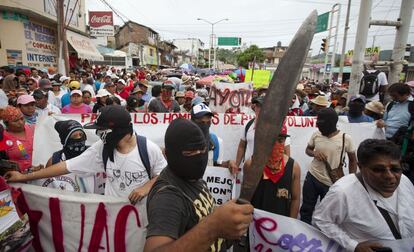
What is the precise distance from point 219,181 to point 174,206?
236cm

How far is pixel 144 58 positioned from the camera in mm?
56312

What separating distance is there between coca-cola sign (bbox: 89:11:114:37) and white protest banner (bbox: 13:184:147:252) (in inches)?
1054

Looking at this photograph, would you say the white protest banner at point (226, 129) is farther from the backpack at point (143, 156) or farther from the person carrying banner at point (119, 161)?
the backpack at point (143, 156)

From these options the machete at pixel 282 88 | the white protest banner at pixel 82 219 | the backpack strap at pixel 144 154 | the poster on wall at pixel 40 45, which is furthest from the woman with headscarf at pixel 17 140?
the poster on wall at pixel 40 45

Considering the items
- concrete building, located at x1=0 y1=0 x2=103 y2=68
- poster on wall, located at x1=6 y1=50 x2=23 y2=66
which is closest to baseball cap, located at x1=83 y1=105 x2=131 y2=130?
concrete building, located at x1=0 y1=0 x2=103 y2=68

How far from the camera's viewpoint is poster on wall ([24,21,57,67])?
57.3 feet

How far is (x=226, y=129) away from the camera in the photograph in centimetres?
554

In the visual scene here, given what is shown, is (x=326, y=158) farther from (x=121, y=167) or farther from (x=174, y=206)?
(x=174, y=206)

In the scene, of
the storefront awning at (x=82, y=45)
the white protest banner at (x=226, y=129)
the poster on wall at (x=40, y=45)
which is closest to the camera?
the white protest banner at (x=226, y=129)

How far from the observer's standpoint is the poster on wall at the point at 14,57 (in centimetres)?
1582

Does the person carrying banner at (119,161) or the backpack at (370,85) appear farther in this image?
the backpack at (370,85)

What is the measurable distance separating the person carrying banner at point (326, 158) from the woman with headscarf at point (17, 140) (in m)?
3.59

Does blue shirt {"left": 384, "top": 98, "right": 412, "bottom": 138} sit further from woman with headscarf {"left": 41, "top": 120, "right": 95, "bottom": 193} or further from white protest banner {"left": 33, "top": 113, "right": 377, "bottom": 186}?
woman with headscarf {"left": 41, "top": 120, "right": 95, "bottom": 193}

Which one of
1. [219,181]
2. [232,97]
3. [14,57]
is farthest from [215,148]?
[14,57]
